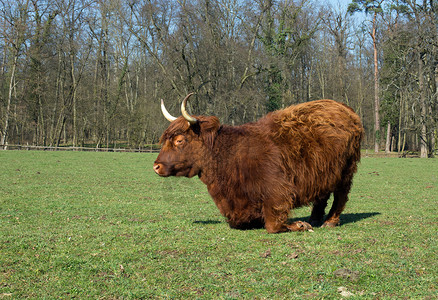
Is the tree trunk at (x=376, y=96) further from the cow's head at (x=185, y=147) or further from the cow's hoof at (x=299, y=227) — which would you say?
the cow's head at (x=185, y=147)

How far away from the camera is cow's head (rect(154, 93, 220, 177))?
6.73m

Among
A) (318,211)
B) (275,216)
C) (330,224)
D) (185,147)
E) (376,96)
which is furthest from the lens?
(376,96)

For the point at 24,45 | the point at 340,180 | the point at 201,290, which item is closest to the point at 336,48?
the point at 24,45

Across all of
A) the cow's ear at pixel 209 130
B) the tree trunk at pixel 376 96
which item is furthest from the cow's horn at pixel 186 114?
the tree trunk at pixel 376 96

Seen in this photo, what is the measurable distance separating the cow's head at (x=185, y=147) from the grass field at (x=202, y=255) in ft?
3.43

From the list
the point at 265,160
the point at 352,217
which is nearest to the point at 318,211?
the point at 352,217

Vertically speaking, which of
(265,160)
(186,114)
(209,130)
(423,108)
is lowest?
(265,160)

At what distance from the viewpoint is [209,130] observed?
6.94 meters

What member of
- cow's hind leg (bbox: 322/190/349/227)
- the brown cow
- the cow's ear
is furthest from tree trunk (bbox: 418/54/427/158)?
the cow's ear

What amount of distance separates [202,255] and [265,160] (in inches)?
78.2

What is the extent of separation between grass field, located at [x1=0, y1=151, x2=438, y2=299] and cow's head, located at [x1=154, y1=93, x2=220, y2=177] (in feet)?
3.43

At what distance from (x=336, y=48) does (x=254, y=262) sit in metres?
56.5

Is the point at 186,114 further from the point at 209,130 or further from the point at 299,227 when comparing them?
the point at 299,227

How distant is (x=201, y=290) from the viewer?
13.4ft
